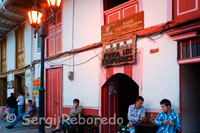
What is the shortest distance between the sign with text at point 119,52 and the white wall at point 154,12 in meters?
0.66

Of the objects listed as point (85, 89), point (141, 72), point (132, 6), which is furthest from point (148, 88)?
point (85, 89)

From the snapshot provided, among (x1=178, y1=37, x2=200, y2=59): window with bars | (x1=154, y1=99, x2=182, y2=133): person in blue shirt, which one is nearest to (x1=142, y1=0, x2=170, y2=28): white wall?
(x1=178, y1=37, x2=200, y2=59): window with bars

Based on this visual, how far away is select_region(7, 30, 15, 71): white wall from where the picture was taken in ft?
57.6

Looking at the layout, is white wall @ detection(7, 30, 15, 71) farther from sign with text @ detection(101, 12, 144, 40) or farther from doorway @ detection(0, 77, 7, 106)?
sign with text @ detection(101, 12, 144, 40)

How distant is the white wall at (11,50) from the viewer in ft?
57.6

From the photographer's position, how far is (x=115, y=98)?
8.56 meters

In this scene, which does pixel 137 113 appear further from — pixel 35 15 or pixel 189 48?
pixel 35 15

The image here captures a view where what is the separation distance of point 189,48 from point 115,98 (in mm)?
3821

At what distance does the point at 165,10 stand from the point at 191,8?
2.39ft

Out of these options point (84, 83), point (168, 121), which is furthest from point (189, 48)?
point (84, 83)

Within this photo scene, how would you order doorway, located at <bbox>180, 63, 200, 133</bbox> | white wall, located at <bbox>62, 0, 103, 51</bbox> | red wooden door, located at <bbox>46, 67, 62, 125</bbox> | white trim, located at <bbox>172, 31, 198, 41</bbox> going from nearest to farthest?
white trim, located at <bbox>172, 31, 198, 41</bbox> → doorway, located at <bbox>180, 63, 200, 133</bbox> → white wall, located at <bbox>62, 0, 103, 51</bbox> → red wooden door, located at <bbox>46, 67, 62, 125</bbox>

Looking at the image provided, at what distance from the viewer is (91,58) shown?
28.8 ft

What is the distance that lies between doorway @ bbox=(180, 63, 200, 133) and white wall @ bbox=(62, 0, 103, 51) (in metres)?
3.60

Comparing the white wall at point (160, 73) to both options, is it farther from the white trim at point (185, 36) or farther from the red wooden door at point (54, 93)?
the red wooden door at point (54, 93)
